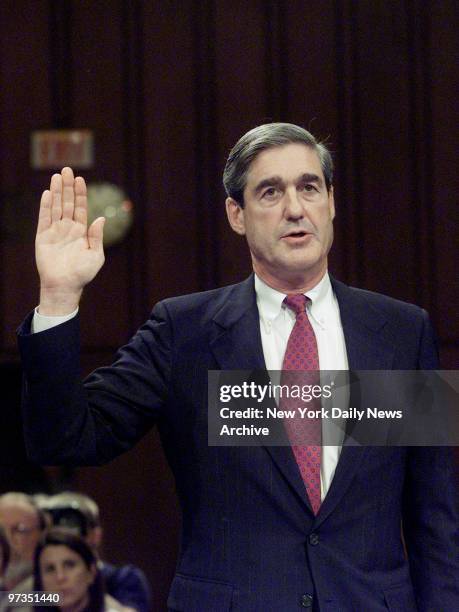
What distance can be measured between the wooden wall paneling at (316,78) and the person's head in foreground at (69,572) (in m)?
0.86

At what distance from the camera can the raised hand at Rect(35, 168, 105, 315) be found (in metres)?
1.19

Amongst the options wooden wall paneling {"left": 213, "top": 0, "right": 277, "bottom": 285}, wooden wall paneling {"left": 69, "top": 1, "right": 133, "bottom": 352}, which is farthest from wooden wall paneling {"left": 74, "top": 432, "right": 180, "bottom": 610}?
wooden wall paneling {"left": 213, "top": 0, "right": 277, "bottom": 285}

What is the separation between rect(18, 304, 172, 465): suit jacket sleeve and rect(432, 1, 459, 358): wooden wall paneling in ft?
3.09

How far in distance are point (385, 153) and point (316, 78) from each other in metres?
0.24

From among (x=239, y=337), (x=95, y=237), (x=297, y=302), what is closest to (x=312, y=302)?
(x=297, y=302)

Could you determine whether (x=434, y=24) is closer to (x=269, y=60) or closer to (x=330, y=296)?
(x=269, y=60)

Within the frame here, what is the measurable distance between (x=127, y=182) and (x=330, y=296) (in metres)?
0.89

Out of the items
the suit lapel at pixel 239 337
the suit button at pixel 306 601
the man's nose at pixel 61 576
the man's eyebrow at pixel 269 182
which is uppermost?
the man's eyebrow at pixel 269 182

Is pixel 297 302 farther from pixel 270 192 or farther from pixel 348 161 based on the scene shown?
pixel 348 161

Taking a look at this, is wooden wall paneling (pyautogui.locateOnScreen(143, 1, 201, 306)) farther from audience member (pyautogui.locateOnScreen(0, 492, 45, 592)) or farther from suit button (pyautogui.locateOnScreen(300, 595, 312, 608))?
suit button (pyautogui.locateOnScreen(300, 595, 312, 608))

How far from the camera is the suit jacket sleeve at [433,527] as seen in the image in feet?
4.42

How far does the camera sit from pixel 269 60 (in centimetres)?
218

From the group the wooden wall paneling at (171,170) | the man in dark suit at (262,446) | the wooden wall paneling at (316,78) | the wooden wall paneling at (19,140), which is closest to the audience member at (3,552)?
the wooden wall paneling at (19,140)

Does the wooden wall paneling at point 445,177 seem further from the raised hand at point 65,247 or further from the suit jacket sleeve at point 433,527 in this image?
the raised hand at point 65,247
